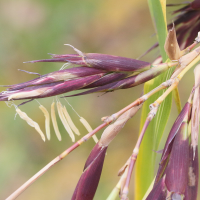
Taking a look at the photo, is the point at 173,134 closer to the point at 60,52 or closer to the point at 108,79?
the point at 108,79

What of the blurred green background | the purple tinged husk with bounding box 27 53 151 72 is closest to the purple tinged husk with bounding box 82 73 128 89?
the purple tinged husk with bounding box 27 53 151 72

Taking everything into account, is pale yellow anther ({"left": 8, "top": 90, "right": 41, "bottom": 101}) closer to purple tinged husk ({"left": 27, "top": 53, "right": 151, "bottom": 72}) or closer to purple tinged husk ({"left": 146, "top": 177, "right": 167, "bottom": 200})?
purple tinged husk ({"left": 27, "top": 53, "right": 151, "bottom": 72})

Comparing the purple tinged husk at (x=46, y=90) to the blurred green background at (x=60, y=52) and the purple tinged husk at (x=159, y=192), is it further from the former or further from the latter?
the blurred green background at (x=60, y=52)

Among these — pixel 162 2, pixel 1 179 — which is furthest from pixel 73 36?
pixel 162 2

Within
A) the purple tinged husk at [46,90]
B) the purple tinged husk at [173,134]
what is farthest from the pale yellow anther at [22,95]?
the purple tinged husk at [173,134]

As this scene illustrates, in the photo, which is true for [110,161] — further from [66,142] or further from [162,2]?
[162,2]
